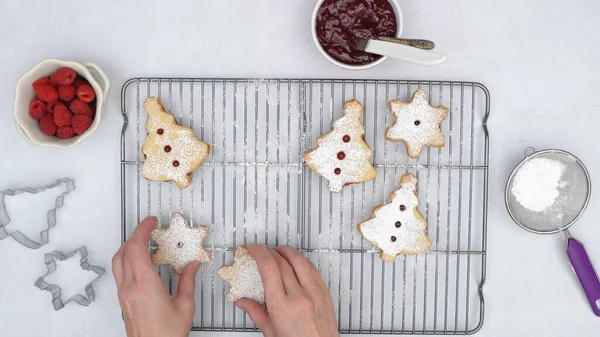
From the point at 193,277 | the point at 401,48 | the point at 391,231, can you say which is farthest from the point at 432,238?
the point at 193,277

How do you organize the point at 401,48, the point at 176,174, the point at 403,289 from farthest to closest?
the point at 403,289 < the point at 176,174 < the point at 401,48

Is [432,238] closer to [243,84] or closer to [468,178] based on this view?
[468,178]

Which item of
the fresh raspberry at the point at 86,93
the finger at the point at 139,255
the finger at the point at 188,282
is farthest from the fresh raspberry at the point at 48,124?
the finger at the point at 188,282

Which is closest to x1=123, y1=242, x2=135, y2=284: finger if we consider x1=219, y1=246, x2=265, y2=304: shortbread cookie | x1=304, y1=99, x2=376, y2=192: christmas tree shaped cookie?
x1=219, y1=246, x2=265, y2=304: shortbread cookie

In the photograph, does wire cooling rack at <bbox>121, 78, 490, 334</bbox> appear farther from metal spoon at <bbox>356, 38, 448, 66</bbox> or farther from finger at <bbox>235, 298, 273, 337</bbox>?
metal spoon at <bbox>356, 38, 448, 66</bbox>

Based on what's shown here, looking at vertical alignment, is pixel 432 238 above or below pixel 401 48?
below

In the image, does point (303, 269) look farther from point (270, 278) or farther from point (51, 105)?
point (51, 105)
